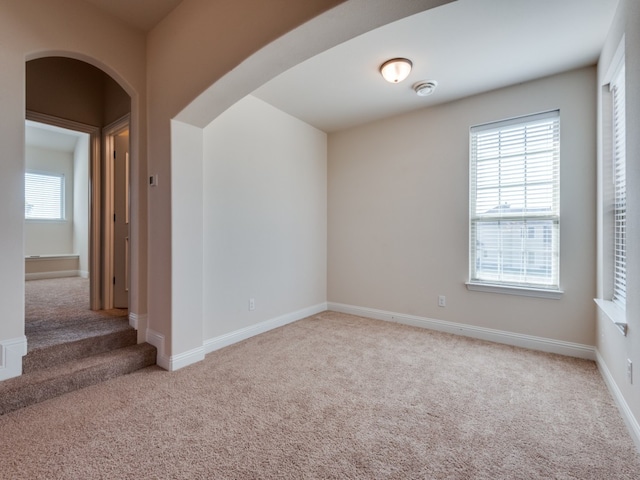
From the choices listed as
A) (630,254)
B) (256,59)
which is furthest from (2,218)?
(630,254)

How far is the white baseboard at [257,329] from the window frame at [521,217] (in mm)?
2118

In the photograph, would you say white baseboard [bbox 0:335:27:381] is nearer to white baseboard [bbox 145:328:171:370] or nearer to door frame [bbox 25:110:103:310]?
white baseboard [bbox 145:328:171:370]

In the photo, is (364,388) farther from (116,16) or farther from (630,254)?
(116,16)

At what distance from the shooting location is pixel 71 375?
87.8 inches

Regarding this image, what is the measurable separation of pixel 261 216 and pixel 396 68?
2080 mm

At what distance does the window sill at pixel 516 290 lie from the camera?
9.95 feet

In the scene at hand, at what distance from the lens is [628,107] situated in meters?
1.92

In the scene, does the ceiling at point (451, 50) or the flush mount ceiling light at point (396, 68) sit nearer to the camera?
the ceiling at point (451, 50)

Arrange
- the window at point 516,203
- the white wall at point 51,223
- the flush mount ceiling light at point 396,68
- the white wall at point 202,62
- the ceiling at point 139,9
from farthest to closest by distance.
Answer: the white wall at point 51,223
the window at point 516,203
the flush mount ceiling light at point 396,68
the ceiling at point 139,9
the white wall at point 202,62

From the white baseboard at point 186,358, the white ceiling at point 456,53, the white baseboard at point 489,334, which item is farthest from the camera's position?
the white baseboard at point 489,334

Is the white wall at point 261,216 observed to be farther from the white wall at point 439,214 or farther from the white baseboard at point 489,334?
the white baseboard at point 489,334

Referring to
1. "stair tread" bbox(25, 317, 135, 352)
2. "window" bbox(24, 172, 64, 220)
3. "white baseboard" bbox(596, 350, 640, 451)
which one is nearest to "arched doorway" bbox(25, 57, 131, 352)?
"stair tread" bbox(25, 317, 135, 352)

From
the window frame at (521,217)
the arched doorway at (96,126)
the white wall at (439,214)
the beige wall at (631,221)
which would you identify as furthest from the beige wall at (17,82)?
the window frame at (521,217)

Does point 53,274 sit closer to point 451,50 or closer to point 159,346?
point 159,346
